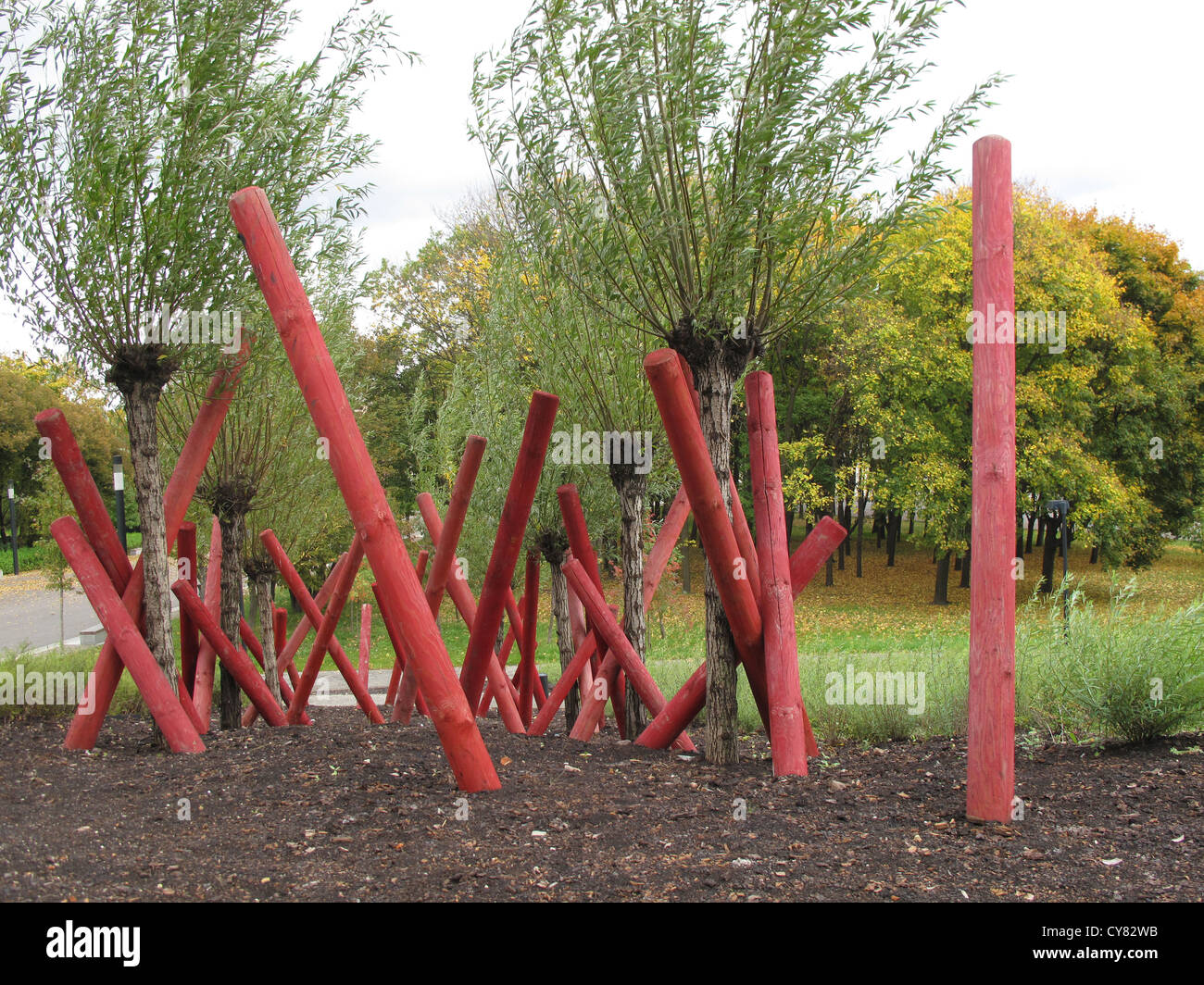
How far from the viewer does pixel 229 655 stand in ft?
21.9

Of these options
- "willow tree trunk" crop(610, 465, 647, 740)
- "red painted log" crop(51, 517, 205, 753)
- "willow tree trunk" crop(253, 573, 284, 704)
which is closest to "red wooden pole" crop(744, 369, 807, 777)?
"willow tree trunk" crop(610, 465, 647, 740)

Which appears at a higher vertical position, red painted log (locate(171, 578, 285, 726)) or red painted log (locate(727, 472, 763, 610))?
red painted log (locate(727, 472, 763, 610))

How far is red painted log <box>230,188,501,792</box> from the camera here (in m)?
4.46

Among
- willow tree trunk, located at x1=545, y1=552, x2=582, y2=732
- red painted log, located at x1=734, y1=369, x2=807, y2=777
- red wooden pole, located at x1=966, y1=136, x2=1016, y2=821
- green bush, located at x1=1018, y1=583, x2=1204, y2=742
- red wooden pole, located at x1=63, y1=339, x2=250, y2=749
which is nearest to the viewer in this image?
red wooden pole, located at x1=966, y1=136, x2=1016, y2=821

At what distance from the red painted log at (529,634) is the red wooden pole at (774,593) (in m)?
3.90

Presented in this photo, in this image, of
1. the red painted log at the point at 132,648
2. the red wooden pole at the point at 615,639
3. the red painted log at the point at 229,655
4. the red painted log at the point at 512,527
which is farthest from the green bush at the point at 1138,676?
the red painted log at the point at 229,655

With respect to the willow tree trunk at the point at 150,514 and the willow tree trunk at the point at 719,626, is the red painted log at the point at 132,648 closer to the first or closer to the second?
the willow tree trunk at the point at 150,514

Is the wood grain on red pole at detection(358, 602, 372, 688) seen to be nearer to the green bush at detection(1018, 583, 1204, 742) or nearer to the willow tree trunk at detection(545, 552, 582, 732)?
the willow tree trunk at detection(545, 552, 582, 732)

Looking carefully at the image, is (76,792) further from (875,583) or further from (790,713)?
(875,583)

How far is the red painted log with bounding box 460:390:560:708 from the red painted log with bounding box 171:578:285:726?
1.81 m

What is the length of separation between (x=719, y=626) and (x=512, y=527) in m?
1.37

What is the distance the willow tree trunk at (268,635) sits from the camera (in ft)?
35.5

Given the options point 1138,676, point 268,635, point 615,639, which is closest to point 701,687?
point 615,639

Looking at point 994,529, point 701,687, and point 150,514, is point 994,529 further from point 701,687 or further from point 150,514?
point 150,514
